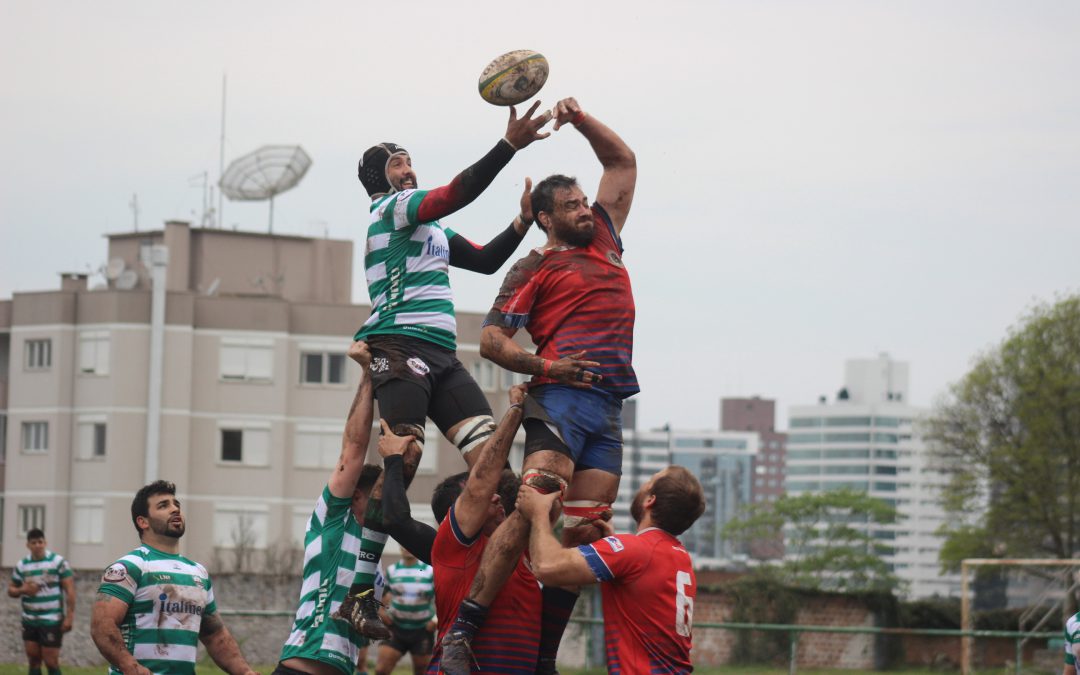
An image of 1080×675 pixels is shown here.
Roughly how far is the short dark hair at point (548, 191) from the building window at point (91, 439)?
70.0 meters

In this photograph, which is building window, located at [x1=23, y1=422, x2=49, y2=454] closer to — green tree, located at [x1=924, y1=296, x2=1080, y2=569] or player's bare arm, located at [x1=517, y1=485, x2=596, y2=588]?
green tree, located at [x1=924, y1=296, x2=1080, y2=569]

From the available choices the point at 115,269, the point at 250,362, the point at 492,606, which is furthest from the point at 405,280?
the point at 115,269

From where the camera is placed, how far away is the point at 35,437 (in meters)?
78.3

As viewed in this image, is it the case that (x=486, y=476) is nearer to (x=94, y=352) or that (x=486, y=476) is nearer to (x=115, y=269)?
(x=94, y=352)

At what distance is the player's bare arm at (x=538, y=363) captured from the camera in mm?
9469

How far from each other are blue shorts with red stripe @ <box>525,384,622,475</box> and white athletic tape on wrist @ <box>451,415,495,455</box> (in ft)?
2.48

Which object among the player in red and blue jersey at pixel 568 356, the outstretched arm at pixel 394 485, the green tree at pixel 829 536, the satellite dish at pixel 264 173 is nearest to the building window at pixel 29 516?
the satellite dish at pixel 264 173

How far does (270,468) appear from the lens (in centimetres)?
7769

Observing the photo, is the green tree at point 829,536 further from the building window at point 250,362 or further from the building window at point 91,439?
the building window at point 91,439

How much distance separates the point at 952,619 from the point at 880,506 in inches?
3033

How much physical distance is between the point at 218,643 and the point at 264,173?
71769mm

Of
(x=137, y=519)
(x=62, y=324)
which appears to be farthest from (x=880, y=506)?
(x=137, y=519)

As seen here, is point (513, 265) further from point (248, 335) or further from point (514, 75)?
point (248, 335)

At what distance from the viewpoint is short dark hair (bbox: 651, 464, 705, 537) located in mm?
8883
